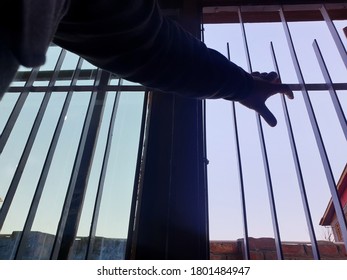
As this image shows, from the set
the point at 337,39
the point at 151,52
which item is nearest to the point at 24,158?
the point at 151,52

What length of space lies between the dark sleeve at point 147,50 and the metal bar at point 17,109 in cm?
55

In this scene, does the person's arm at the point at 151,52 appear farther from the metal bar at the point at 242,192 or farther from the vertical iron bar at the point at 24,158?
the vertical iron bar at the point at 24,158

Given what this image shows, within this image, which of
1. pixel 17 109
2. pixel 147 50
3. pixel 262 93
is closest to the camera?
pixel 147 50

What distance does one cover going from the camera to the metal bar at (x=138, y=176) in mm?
774

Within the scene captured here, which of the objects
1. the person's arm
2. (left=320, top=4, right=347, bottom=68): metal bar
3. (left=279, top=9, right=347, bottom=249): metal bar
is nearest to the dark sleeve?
the person's arm

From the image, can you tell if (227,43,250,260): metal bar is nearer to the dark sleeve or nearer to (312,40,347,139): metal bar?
the dark sleeve

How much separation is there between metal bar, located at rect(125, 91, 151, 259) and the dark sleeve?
30 centimetres

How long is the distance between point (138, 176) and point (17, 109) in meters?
0.58

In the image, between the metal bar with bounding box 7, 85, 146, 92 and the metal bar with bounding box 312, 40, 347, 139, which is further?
the metal bar with bounding box 7, 85, 146, 92

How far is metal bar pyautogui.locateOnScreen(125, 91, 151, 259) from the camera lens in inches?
30.5

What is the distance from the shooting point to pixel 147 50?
0.57 meters

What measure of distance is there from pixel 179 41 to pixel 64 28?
0.90 feet

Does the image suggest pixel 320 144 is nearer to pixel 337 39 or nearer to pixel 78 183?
pixel 337 39

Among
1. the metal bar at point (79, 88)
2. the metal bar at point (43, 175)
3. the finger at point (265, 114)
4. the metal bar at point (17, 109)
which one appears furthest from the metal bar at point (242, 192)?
the metal bar at point (17, 109)
